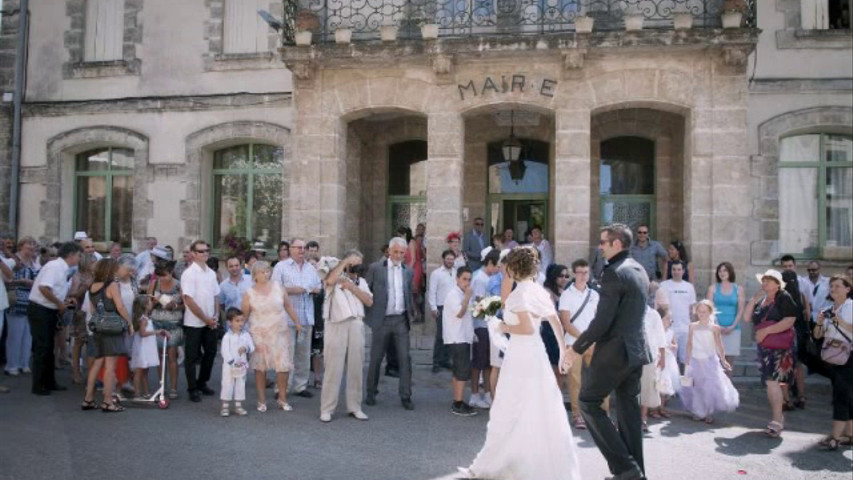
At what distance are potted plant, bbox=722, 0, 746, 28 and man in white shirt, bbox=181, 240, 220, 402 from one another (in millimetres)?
8447

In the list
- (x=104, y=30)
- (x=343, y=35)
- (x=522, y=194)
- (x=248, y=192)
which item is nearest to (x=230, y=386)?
(x=343, y=35)

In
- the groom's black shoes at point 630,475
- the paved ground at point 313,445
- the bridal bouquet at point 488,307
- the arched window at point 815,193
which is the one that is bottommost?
the paved ground at point 313,445

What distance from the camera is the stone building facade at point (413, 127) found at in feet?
37.9

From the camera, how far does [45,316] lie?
8.87 m

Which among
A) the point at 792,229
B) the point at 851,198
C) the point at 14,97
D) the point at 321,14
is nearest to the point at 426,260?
the point at 321,14

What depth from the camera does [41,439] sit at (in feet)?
22.1

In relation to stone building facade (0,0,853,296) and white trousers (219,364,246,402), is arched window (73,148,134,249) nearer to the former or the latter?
stone building facade (0,0,853,296)

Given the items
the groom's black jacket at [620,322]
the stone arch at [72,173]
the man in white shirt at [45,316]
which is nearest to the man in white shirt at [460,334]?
the groom's black jacket at [620,322]

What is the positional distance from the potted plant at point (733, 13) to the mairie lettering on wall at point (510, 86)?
2737mm

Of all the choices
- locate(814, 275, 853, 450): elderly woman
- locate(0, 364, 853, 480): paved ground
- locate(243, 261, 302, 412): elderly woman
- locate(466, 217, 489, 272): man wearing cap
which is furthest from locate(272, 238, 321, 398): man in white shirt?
locate(814, 275, 853, 450): elderly woman

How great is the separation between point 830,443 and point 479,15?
27.6ft

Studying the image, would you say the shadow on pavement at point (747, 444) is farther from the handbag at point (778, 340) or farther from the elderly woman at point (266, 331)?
the elderly woman at point (266, 331)

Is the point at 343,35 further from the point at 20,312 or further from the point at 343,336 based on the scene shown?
the point at 20,312

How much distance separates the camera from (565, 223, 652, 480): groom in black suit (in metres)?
5.43
